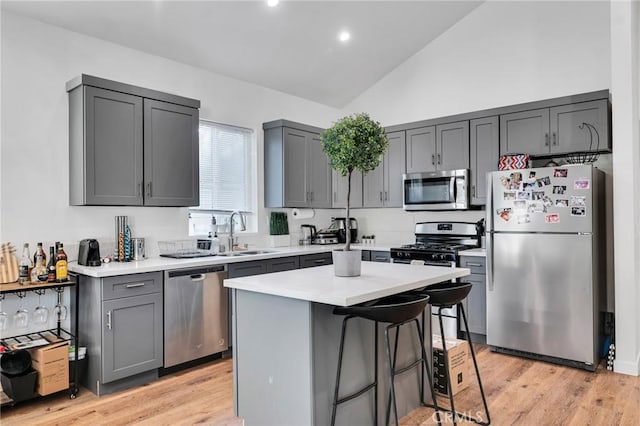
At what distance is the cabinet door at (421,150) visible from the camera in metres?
4.96

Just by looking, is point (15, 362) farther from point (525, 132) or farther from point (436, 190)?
point (525, 132)

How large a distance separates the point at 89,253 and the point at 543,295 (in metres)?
3.70

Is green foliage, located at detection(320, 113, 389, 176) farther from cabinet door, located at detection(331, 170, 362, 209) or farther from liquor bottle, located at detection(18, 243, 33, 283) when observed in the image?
cabinet door, located at detection(331, 170, 362, 209)

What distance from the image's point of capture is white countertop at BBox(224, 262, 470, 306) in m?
2.04

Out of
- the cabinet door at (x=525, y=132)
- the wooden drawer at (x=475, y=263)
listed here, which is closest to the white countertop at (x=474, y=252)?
the wooden drawer at (x=475, y=263)

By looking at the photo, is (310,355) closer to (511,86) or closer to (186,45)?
(186,45)

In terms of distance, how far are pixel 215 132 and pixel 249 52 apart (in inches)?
35.3

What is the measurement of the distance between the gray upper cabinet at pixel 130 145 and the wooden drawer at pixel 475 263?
2668mm

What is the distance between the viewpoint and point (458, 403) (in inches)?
114

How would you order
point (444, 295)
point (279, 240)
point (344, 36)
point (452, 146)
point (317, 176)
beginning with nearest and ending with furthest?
point (444, 295)
point (344, 36)
point (452, 146)
point (279, 240)
point (317, 176)

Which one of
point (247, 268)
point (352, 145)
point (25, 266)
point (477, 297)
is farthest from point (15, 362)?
point (477, 297)

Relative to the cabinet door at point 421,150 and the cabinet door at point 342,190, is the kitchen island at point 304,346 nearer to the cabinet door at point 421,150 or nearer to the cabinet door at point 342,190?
the cabinet door at point 421,150

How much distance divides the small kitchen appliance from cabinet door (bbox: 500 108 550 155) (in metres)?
3.84

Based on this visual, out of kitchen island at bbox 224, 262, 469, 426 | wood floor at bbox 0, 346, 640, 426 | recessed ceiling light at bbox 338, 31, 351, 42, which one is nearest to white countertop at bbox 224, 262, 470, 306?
kitchen island at bbox 224, 262, 469, 426
